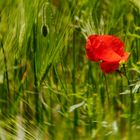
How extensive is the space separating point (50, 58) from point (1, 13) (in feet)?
0.67

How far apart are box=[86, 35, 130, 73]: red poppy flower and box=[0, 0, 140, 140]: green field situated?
0.11ft

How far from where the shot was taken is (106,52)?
4.15 ft

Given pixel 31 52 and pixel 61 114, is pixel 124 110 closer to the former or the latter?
pixel 61 114

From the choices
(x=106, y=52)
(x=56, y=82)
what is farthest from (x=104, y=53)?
(x=56, y=82)

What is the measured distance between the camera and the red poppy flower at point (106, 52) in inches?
49.1

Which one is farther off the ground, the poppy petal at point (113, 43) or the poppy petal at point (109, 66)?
the poppy petal at point (113, 43)

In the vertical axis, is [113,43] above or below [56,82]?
above

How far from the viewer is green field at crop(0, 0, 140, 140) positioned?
1.17 metres

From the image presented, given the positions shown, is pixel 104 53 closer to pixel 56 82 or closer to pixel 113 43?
pixel 113 43

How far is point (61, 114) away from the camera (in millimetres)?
1253

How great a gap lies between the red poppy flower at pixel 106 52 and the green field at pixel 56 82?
0.04 m

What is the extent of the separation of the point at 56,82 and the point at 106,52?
0.55 ft

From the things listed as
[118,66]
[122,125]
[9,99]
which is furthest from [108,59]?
[9,99]

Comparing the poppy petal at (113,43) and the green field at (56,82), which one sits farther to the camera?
the poppy petal at (113,43)
